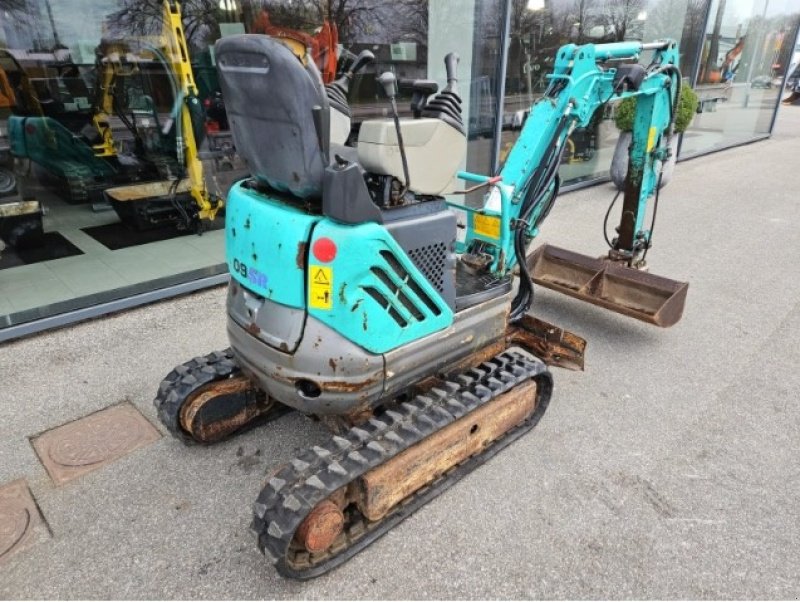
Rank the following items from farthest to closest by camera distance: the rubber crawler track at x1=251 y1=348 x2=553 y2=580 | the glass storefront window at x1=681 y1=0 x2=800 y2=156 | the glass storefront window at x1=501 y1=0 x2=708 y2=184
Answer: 1. the glass storefront window at x1=681 y1=0 x2=800 y2=156
2. the glass storefront window at x1=501 y1=0 x2=708 y2=184
3. the rubber crawler track at x1=251 y1=348 x2=553 y2=580

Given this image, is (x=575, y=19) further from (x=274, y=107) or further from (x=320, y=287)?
(x=320, y=287)

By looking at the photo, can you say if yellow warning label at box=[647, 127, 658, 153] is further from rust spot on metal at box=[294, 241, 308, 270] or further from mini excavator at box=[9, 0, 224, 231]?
mini excavator at box=[9, 0, 224, 231]

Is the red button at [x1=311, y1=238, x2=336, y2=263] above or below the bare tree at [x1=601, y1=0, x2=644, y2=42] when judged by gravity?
below

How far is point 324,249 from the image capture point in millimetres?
2066

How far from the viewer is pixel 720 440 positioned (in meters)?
3.00

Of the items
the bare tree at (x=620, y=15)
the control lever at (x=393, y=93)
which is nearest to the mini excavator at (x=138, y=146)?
the control lever at (x=393, y=93)

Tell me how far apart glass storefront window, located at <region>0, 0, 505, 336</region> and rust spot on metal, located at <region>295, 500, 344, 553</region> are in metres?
3.07

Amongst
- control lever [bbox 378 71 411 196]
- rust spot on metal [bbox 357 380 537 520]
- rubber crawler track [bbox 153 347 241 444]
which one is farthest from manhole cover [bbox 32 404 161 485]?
control lever [bbox 378 71 411 196]

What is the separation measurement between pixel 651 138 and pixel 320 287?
3.15 metres

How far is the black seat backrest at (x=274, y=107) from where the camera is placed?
6.38 feet

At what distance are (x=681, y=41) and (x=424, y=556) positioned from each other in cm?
1014

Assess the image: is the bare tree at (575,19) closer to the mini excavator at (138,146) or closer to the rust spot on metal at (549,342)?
the mini excavator at (138,146)

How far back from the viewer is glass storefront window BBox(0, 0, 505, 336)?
14.2 ft

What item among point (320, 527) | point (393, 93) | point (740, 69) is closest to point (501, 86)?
point (393, 93)
